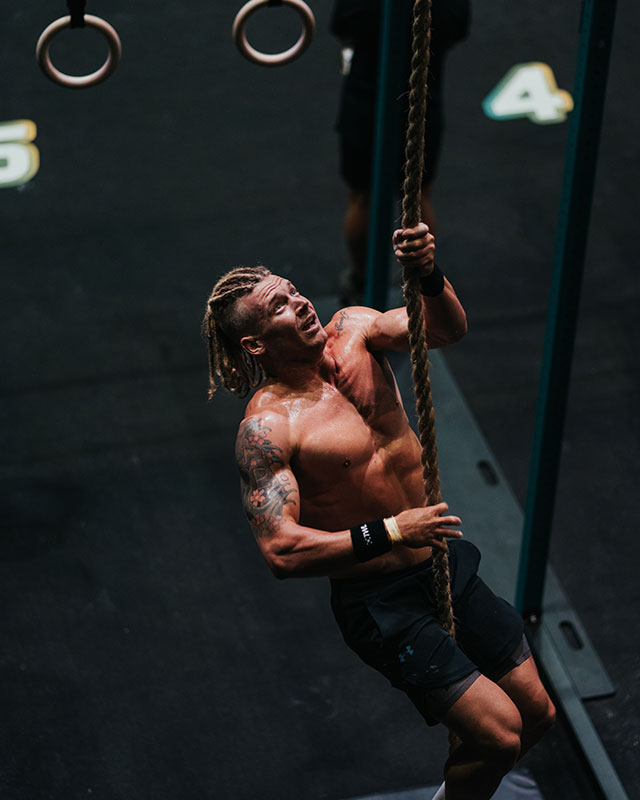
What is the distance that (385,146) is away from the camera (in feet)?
17.3

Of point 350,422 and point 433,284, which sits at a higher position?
point 433,284

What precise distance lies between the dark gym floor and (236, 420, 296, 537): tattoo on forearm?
59.3 inches

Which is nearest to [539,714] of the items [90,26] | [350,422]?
[350,422]

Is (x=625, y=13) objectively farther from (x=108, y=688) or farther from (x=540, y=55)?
(x=108, y=688)

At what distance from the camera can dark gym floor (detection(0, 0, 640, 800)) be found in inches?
179

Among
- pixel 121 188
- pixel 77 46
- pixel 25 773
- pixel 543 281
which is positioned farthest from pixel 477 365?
pixel 77 46

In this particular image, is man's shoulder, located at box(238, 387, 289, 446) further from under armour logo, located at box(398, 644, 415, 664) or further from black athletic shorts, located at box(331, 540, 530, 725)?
under armour logo, located at box(398, 644, 415, 664)

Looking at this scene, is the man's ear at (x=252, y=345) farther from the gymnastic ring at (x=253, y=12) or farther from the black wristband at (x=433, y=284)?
the gymnastic ring at (x=253, y=12)

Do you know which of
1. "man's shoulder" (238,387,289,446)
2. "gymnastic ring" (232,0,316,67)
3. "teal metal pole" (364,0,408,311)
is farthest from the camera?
"teal metal pole" (364,0,408,311)

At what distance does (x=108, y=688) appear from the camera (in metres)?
4.70

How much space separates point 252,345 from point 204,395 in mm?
2562

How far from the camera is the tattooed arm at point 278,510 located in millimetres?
3184

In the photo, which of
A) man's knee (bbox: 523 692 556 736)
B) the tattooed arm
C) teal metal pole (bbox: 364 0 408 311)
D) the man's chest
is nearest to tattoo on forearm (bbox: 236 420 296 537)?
the tattooed arm

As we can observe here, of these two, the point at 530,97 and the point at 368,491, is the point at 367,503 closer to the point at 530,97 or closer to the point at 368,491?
the point at 368,491
